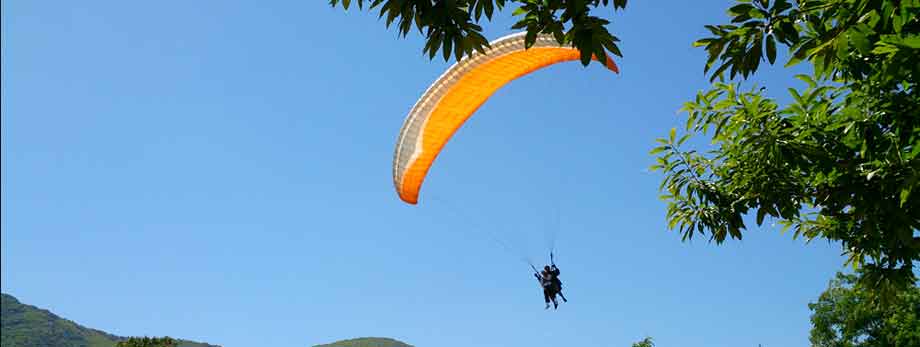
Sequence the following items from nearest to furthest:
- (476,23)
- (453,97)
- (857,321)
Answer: (476,23) < (453,97) < (857,321)

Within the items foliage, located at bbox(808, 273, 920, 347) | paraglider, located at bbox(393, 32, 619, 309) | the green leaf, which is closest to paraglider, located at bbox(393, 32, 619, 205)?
paraglider, located at bbox(393, 32, 619, 309)

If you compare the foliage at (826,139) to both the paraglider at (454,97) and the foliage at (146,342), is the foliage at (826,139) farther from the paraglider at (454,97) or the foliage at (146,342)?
the foliage at (146,342)

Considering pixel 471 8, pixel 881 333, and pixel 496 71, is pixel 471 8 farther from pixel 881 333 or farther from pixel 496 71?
pixel 881 333

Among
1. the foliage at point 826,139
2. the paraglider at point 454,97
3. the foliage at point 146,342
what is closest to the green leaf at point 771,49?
the foliage at point 826,139

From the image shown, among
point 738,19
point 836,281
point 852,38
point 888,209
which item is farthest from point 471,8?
point 836,281

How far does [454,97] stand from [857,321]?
34.1 meters

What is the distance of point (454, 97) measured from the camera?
18844mm

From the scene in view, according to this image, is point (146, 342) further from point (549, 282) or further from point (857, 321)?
point (857, 321)

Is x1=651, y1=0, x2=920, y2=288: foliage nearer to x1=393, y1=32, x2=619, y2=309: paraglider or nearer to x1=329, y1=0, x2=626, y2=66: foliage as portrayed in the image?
x1=329, y1=0, x2=626, y2=66: foliage

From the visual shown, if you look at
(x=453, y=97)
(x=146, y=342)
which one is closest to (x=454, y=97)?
(x=453, y=97)

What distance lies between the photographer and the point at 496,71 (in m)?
18.2

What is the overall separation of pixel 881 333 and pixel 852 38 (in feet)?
136

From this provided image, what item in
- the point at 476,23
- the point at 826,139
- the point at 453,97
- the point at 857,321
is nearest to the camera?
the point at 476,23

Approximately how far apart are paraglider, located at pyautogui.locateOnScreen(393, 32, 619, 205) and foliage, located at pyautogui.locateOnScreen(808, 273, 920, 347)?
26.6 m
